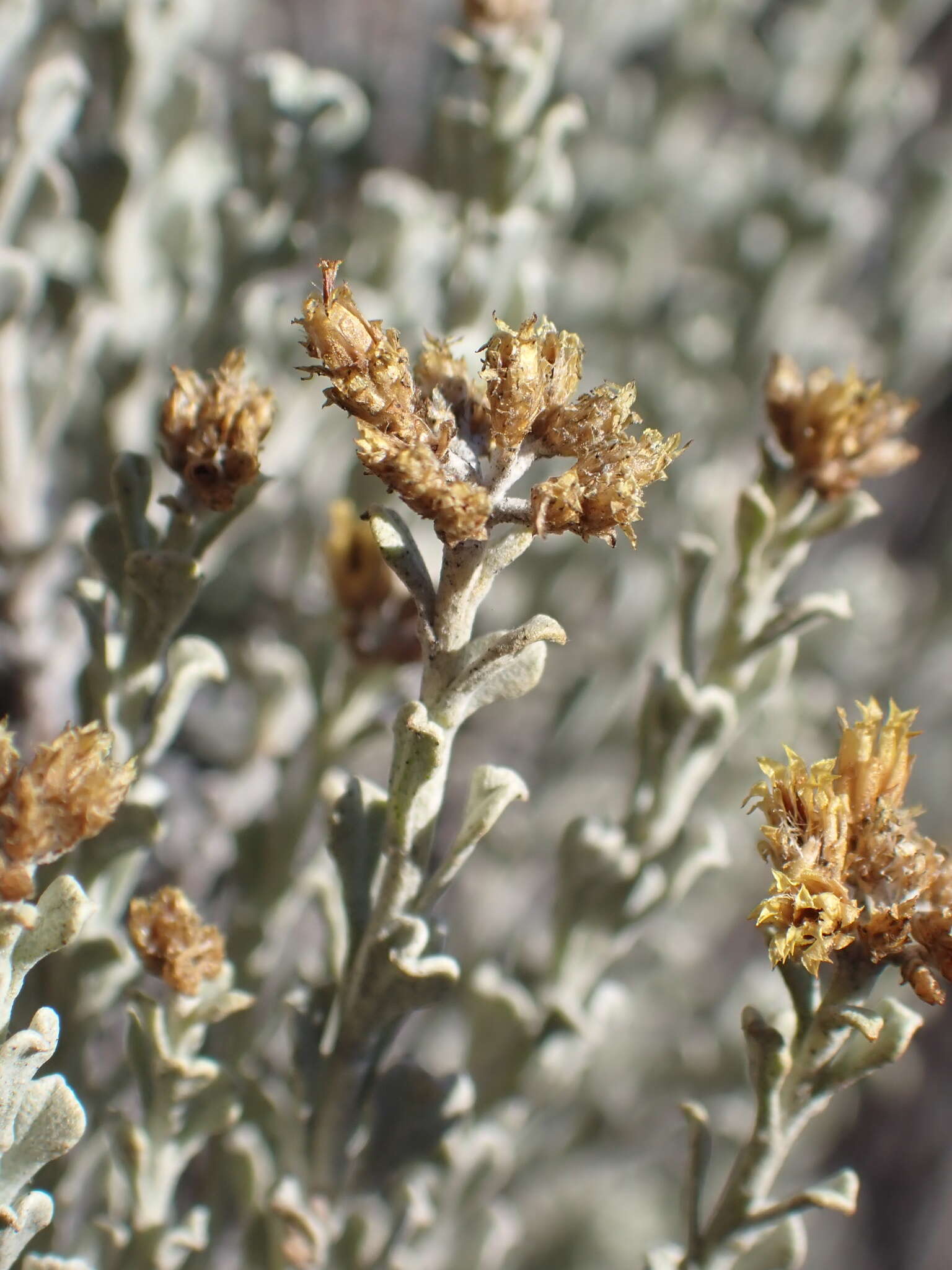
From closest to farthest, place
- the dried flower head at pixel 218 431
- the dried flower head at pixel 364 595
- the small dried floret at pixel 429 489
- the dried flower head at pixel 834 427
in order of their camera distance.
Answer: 1. the small dried floret at pixel 429 489
2. the dried flower head at pixel 218 431
3. the dried flower head at pixel 834 427
4. the dried flower head at pixel 364 595

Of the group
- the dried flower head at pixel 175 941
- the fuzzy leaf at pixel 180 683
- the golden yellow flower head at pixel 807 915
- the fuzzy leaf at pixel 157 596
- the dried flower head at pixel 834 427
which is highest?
the dried flower head at pixel 834 427

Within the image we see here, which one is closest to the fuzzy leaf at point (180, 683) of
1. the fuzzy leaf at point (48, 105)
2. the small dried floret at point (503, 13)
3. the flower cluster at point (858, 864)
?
the flower cluster at point (858, 864)

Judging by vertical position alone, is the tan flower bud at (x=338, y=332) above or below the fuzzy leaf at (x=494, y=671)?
above

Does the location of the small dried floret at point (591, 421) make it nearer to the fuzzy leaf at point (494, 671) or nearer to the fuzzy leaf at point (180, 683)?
the fuzzy leaf at point (494, 671)

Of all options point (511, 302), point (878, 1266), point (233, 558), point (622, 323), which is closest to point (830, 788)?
point (511, 302)

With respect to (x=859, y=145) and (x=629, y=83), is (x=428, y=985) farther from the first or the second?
(x=629, y=83)

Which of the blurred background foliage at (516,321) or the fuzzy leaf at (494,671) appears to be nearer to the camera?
the fuzzy leaf at (494,671)

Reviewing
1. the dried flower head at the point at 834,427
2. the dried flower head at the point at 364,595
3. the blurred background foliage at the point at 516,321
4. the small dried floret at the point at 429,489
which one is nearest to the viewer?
the small dried floret at the point at 429,489

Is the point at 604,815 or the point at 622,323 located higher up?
the point at 622,323
